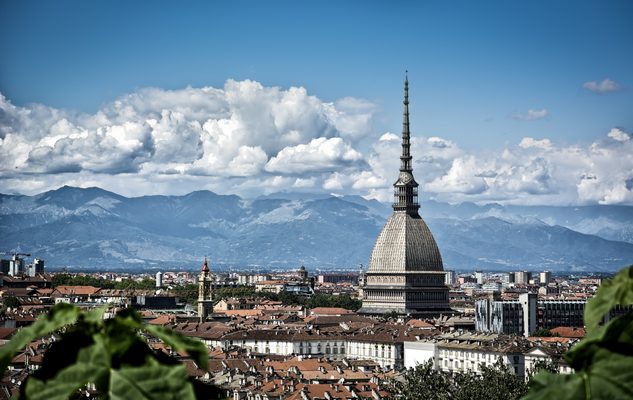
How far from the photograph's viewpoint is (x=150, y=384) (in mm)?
2260

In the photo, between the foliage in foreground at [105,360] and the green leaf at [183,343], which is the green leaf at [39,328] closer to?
the foliage in foreground at [105,360]

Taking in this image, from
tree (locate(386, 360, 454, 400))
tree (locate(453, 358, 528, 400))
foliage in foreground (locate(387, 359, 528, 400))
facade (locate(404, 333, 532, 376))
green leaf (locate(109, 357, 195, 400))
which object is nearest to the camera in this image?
green leaf (locate(109, 357, 195, 400))

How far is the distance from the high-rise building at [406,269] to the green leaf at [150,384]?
142664 mm

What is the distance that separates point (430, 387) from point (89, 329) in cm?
5201

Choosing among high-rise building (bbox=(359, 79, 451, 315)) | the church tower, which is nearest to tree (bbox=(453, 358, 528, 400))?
the church tower

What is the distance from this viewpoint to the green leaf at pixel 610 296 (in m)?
2.52

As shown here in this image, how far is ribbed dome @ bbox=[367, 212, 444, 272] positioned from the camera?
493 feet

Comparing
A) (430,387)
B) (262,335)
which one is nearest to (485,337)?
(262,335)

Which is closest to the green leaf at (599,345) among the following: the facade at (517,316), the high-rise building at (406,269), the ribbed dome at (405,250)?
the facade at (517,316)

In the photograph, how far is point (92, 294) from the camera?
493ft

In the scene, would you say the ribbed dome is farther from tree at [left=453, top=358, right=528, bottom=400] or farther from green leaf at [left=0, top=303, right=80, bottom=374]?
green leaf at [left=0, top=303, right=80, bottom=374]

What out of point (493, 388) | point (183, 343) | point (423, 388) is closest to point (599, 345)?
point (183, 343)

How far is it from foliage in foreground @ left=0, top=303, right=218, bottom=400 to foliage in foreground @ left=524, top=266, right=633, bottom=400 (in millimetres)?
634

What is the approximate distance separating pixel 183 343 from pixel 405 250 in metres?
149
